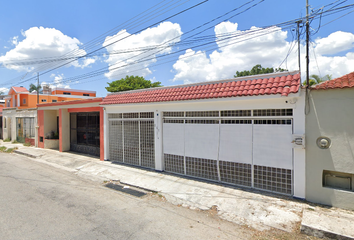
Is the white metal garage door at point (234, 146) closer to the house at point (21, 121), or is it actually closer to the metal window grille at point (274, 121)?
the metal window grille at point (274, 121)

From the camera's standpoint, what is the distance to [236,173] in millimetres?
6676

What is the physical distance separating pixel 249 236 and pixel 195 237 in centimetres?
111

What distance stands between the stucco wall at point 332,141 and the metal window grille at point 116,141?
773 centimetres

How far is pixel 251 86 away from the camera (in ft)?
20.4

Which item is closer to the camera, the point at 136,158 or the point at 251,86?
the point at 251,86

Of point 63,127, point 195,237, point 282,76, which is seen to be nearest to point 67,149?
point 63,127

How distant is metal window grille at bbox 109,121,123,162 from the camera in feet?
33.0

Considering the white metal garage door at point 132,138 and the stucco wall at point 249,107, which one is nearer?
the stucco wall at point 249,107

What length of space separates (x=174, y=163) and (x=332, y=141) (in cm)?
514

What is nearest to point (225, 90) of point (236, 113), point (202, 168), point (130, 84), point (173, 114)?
point (236, 113)

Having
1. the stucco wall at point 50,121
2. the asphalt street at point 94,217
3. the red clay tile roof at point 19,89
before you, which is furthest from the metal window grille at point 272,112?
the red clay tile roof at point 19,89

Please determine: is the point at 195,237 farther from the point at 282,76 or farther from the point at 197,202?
the point at 282,76

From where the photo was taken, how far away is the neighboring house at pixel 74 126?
1176cm

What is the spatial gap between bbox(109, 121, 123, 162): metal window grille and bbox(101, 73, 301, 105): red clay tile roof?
1.34 metres
